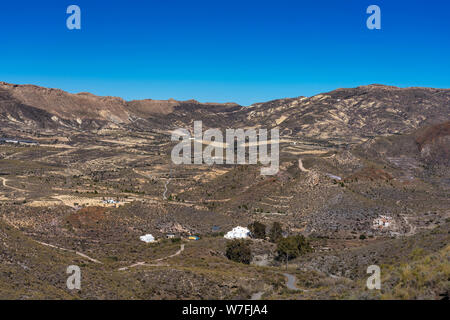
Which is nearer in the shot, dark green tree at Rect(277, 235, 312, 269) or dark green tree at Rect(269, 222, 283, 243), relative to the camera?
dark green tree at Rect(277, 235, 312, 269)

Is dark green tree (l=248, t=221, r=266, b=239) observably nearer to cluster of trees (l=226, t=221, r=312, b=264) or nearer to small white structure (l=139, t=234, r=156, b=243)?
cluster of trees (l=226, t=221, r=312, b=264)

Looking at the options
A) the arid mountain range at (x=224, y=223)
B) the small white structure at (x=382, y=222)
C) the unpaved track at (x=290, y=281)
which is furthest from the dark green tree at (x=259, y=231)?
the small white structure at (x=382, y=222)

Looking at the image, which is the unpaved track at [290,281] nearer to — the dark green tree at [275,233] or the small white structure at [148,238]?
the dark green tree at [275,233]

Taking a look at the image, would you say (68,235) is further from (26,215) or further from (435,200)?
(435,200)

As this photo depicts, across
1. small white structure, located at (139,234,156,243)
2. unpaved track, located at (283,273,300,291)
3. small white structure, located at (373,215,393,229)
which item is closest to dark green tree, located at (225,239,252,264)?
unpaved track, located at (283,273,300,291)

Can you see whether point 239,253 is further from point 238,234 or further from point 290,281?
point 290,281

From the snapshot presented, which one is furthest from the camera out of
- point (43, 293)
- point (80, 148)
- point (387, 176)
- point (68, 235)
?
point (80, 148)

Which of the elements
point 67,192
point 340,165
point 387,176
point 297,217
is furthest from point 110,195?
point 387,176

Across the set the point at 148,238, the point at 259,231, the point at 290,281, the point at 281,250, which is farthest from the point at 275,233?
the point at 290,281
